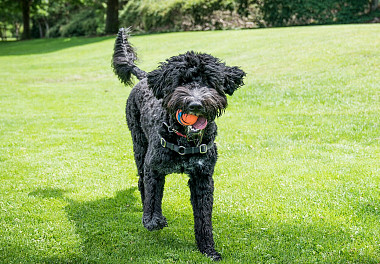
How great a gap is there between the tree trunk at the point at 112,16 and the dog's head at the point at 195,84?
31.4 m

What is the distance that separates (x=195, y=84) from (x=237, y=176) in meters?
3.10

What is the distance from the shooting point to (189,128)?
12.9 ft

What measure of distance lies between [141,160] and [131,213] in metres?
0.74

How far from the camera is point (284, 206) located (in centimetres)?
553

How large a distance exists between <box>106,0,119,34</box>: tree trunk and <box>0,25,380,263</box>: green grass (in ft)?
64.3

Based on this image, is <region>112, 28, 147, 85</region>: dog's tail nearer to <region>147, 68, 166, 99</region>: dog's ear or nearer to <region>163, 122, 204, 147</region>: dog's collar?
<region>147, 68, 166, 99</region>: dog's ear

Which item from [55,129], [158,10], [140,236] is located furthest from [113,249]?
[158,10]

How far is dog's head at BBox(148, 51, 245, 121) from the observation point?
371 cm

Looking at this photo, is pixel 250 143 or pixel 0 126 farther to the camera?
pixel 0 126

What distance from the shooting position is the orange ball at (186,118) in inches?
151

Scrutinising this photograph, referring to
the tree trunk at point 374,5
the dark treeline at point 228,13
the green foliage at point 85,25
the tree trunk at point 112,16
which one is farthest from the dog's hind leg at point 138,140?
the green foliage at point 85,25

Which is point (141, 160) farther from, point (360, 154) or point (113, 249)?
point (360, 154)

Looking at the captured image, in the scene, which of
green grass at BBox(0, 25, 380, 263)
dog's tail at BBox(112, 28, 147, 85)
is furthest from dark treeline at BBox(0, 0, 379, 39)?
dog's tail at BBox(112, 28, 147, 85)

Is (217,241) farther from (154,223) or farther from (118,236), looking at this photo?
(118,236)
